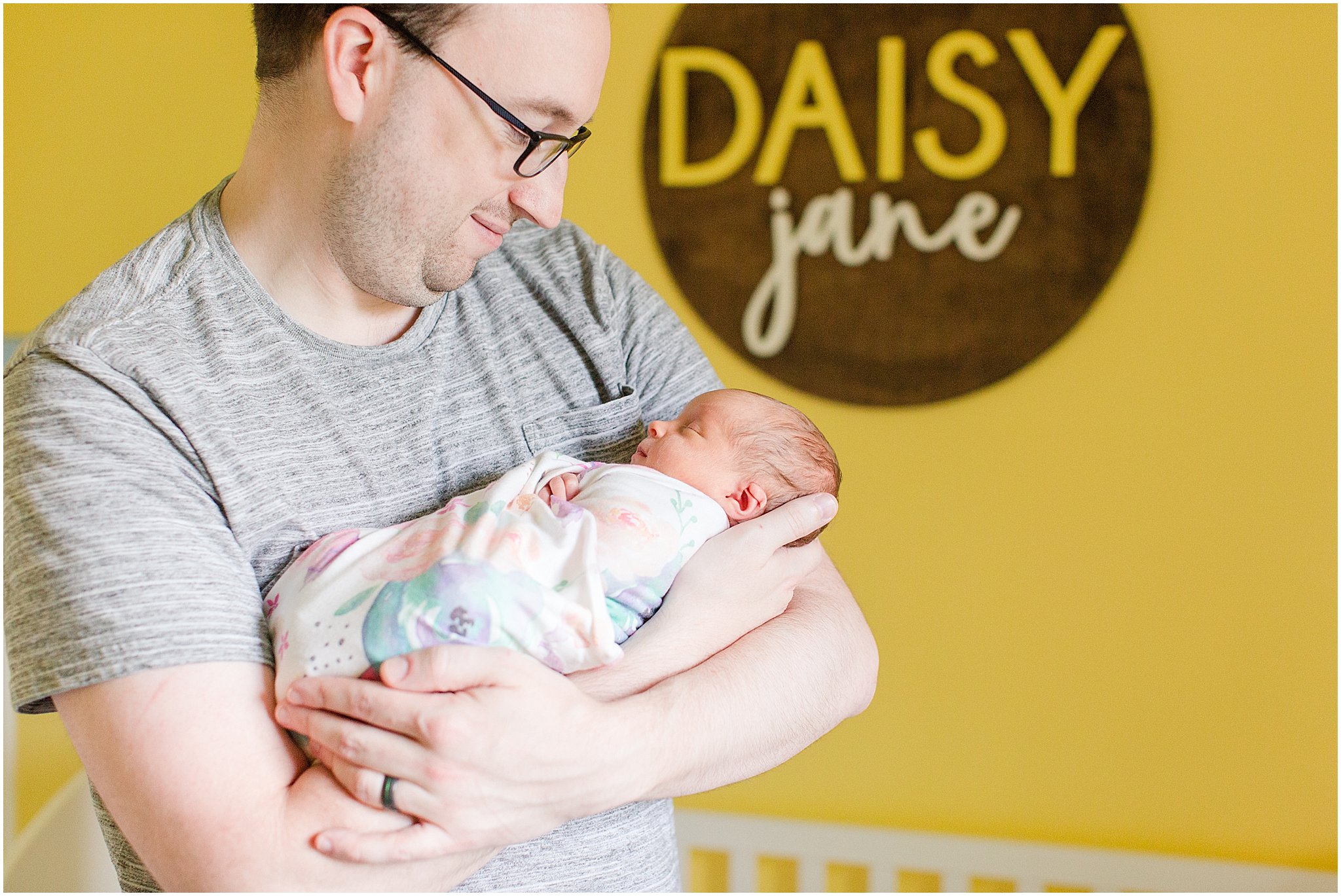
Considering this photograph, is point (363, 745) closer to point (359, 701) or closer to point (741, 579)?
point (359, 701)

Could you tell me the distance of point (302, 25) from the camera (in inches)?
42.1

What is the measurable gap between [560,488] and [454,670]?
280mm

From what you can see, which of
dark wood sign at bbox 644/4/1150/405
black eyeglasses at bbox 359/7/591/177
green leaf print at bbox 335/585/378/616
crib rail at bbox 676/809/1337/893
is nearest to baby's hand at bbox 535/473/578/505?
green leaf print at bbox 335/585/378/616

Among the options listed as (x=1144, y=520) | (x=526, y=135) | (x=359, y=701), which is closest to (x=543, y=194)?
(x=526, y=135)

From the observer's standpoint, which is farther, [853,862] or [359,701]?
[853,862]

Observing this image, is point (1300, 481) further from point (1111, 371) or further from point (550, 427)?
point (550, 427)

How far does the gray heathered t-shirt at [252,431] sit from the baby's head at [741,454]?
0.20 ft

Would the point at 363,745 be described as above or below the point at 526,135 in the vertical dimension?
below

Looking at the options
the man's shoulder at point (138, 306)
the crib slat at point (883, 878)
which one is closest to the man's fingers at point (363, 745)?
the man's shoulder at point (138, 306)

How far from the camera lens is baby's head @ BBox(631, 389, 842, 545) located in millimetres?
1212

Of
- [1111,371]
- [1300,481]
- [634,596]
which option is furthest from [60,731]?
[1300,481]

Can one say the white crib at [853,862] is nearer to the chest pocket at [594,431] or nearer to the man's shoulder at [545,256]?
the chest pocket at [594,431]

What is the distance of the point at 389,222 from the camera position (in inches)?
42.7

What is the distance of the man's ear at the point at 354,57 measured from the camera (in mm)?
1031
